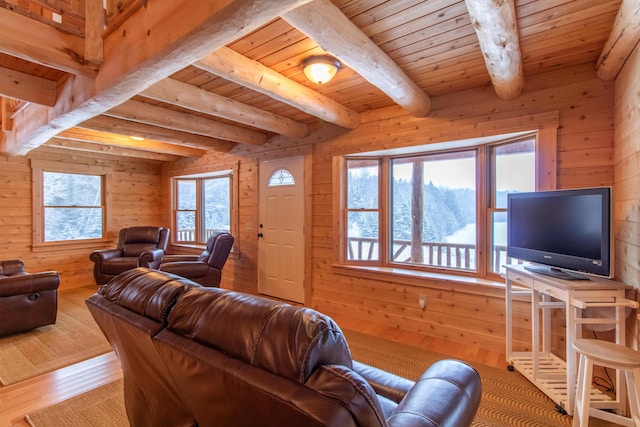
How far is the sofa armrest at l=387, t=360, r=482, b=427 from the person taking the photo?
95 cm

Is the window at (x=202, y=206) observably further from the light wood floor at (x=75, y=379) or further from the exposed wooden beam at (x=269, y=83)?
the light wood floor at (x=75, y=379)

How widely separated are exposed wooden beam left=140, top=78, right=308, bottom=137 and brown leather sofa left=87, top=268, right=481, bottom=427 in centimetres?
187

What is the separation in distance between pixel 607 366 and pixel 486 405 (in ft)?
2.52

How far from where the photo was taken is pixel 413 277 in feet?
10.9

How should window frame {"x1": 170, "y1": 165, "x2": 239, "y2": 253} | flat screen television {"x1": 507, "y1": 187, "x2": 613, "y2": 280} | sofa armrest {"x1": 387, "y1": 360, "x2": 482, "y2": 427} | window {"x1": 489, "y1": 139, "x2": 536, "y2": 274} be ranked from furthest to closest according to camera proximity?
window frame {"x1": 170, "y1": 165, "x2": 239, "y2": 253} < window {"x1": 489, "y1": 139, "x2": 536, "y2": 274} < flat screen television {"x1": 507, "y1": 187, "x2": 613, "y2": 280} < sofa armrest {"x1": 387, "y1": 360, "x2": 482, "y2": 427}

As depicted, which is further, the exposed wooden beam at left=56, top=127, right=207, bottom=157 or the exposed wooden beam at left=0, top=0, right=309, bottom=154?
the exposed wooden beam at left=56, top=127, right=207, bottom=157

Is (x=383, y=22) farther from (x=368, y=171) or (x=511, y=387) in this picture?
(x=511, y=387)

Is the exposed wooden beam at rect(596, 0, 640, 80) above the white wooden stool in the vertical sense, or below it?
above

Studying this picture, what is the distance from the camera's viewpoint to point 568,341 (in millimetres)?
1944

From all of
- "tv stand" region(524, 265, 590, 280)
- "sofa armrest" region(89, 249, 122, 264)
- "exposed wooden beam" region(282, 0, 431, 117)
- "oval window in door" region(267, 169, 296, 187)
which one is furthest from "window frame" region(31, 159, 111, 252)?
"tv stand" region(524, 265, 590, 280)

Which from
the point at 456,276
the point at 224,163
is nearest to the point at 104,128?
the point at 224,163

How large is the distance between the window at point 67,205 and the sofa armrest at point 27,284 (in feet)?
7.63

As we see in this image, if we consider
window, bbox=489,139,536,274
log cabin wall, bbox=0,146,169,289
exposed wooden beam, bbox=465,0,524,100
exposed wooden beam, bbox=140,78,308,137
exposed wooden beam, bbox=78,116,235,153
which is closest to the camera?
exposed wooden beam, bbox=465,0,524,100

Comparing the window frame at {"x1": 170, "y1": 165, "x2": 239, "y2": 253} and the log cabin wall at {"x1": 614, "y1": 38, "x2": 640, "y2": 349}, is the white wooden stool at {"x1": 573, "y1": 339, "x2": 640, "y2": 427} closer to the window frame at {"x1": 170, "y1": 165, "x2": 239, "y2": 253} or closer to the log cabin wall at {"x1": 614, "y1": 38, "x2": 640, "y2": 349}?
the log cabin wall at {"x1": 614, "y1": 38, "x2": 640, "y2": 349}
